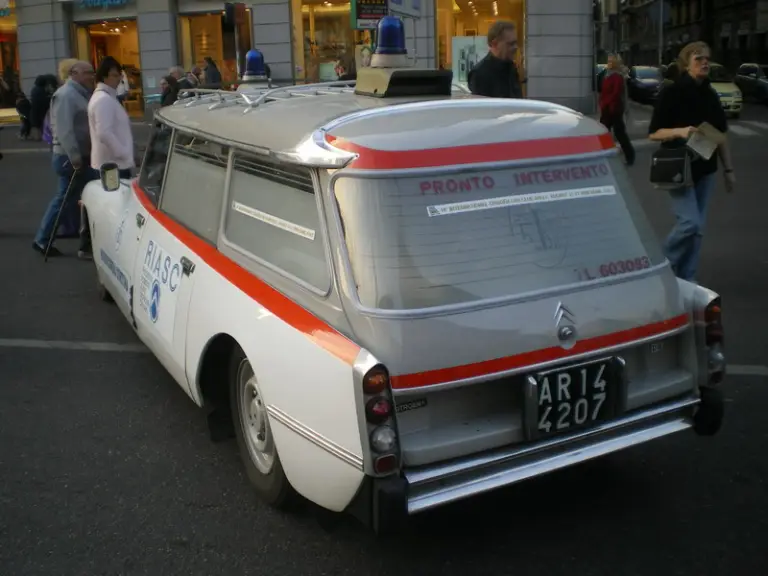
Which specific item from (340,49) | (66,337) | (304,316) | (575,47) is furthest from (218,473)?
(340,49)

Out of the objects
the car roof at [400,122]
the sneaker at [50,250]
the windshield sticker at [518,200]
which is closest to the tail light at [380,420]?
the windshield sticker at [518,200]

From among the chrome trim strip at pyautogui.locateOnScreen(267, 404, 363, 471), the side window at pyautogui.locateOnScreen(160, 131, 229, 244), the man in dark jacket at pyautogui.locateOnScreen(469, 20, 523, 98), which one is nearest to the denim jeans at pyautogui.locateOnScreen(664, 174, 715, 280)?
the man in dark jacket at pyautogui.locateOnScreen(469, 20, 523, 98)

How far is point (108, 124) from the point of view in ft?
27.3

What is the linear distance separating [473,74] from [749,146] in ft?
41.4

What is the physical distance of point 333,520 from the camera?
3480 mm

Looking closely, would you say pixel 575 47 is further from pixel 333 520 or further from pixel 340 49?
pixel 333 520

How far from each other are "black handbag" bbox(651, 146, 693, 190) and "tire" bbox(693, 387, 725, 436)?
2.86 m

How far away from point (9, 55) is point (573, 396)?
3130 centimetres

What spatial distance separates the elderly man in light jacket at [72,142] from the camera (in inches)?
343

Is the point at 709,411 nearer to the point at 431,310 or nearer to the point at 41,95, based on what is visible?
the point at 431,310

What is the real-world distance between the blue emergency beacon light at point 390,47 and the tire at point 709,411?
7.63ft

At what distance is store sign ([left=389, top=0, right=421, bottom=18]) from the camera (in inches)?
424

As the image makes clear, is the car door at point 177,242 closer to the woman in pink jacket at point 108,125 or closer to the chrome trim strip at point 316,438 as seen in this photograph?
the chrome trim strip at point 316,438

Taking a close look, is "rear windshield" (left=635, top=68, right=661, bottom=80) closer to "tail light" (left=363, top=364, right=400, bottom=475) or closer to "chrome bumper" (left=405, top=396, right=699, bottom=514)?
"chrome bumper" (left=405, top=396, right=699, bottom=514)
